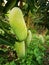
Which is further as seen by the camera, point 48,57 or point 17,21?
point 48,57

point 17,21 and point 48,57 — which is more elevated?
point 17,21

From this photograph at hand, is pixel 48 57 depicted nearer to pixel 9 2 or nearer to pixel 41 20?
pixel 41 20

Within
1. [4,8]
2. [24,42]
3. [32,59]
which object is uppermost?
[4,8]

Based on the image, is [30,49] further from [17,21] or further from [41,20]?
[17,21]

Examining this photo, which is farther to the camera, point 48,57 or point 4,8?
point 48,57

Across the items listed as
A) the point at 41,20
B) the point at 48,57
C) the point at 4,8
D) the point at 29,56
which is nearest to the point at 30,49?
the point at 29,56

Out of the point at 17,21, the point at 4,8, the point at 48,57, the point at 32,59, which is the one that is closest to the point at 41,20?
the point at 4,8

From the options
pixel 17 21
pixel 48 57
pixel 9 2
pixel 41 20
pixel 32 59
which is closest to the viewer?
pixel 17 21

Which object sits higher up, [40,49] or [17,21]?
[17,21]

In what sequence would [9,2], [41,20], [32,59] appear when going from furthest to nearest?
1. [32,59]
2. [41,20]
3. [9,2]
